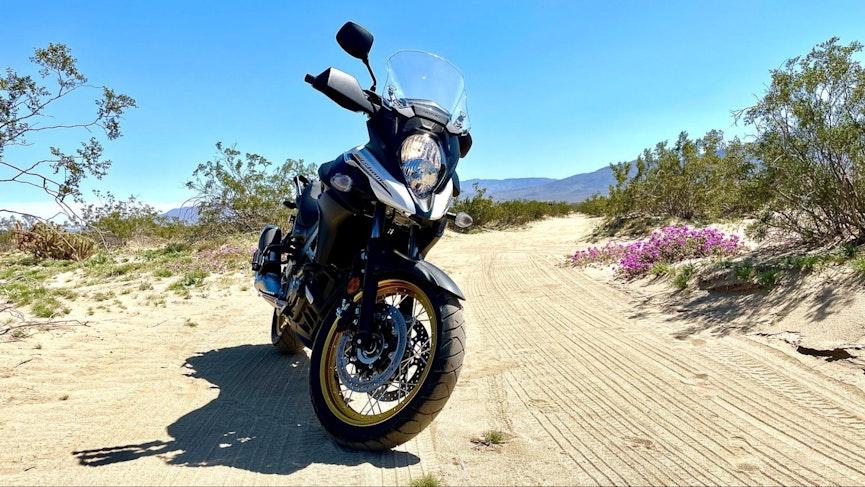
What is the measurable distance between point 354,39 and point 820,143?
19.4 feet

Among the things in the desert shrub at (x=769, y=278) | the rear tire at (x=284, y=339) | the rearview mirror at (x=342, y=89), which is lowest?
the rear tire at (x=284, y=339)

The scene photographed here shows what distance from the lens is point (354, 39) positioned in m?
2.74

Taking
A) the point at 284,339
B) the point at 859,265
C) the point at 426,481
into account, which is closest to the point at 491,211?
the point at 859,265

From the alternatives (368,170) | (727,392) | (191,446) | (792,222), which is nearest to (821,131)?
(792,222)

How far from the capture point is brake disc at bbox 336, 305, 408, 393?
2.53 metres

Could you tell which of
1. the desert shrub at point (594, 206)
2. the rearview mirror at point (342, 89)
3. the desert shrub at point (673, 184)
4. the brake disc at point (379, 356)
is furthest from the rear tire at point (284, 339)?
the desert shrub at point (594, 206)

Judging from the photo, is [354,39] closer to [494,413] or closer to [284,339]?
[494,413]

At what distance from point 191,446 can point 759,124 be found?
7227 millimetres

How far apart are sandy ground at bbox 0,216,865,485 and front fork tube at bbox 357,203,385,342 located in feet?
1.99

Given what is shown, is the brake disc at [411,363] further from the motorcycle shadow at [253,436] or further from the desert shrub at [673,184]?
the desert shrub at [673,184]

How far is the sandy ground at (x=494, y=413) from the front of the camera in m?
2.27

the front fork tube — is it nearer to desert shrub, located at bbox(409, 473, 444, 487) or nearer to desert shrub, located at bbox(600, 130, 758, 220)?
desert shrub, located at bbox(409, 473, 444, 487)

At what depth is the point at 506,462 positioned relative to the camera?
2.38m

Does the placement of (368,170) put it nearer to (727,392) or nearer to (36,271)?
(727,392)
